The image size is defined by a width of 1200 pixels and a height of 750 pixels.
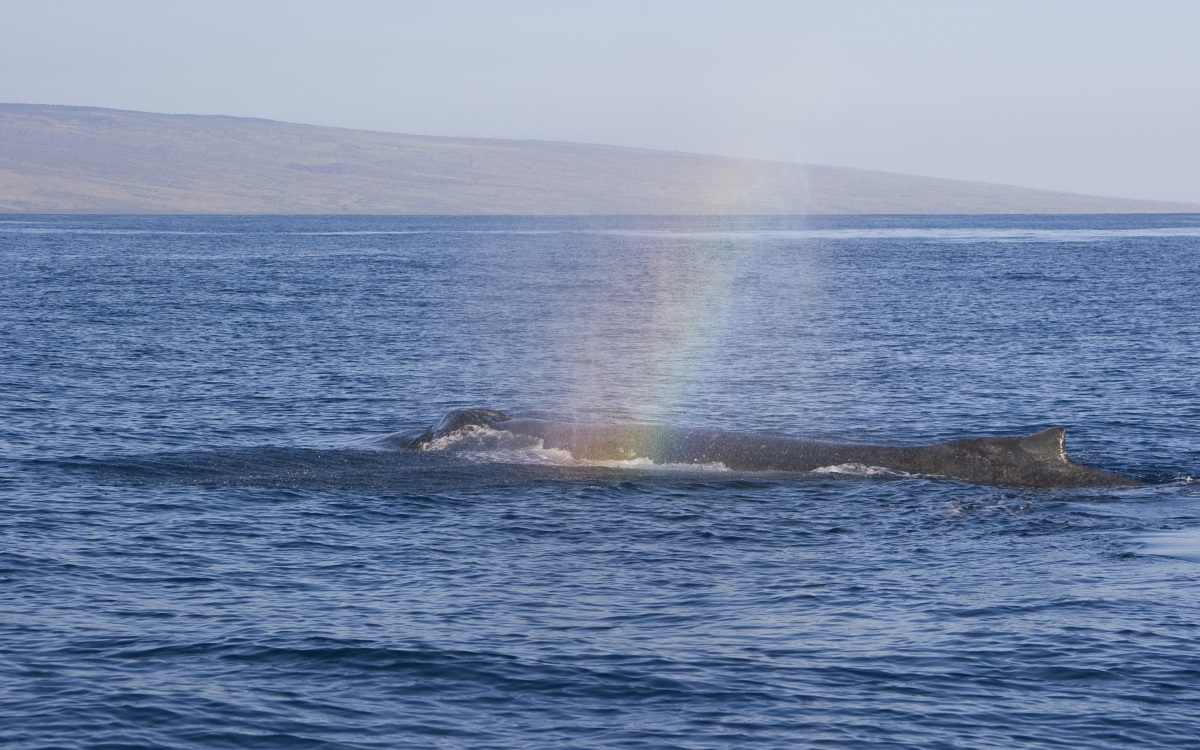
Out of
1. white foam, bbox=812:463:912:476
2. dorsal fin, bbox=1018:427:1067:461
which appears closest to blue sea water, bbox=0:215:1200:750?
white foam, bbox=812:463:912:476

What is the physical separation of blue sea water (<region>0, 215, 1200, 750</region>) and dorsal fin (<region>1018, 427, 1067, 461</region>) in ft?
3.40

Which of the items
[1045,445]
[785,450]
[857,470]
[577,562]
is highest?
[1045,445]

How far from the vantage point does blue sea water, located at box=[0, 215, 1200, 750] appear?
47.9 feet

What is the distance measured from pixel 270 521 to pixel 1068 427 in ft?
65.6

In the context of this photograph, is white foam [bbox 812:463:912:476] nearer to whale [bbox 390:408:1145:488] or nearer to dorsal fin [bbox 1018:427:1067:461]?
whale [bbox 390:408:1145:488]

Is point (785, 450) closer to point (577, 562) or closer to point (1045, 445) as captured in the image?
point (1045, 445)

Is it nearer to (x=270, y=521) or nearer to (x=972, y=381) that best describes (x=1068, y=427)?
(x=972, y=381)

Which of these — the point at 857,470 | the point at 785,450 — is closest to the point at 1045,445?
the point at 857,470

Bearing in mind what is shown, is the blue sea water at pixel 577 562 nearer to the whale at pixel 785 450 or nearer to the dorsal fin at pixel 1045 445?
the whale at pixel 785 450

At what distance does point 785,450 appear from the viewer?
28.2 metres

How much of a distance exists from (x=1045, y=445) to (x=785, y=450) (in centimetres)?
498

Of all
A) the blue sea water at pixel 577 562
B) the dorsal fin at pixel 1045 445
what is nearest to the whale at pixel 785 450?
the dorsal fin at pixel 1045 445

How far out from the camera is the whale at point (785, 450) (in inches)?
1048

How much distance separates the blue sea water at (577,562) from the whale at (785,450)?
68 centimetres
